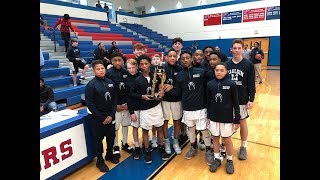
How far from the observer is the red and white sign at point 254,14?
14070mm

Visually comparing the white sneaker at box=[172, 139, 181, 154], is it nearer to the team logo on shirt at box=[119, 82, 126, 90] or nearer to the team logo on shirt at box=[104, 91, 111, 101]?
the team logo on shirt at box=[119, 82, 126, 90]

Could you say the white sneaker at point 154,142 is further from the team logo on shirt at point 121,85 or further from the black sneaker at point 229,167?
the black sneaker at point 229,167

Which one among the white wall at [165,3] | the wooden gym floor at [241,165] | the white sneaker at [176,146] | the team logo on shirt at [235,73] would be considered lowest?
the wooden gym floor at [241,165]

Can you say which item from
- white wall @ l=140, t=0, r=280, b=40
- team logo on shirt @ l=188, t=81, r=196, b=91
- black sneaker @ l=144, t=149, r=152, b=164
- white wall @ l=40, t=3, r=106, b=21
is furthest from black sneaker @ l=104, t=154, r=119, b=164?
white wall @ l=140, t=0, r=280, b=40

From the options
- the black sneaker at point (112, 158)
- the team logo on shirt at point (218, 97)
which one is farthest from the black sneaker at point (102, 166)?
the team logo on shirt at point (218, 97)

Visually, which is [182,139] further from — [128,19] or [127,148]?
[128,19]

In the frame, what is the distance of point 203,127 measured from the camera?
3.12m

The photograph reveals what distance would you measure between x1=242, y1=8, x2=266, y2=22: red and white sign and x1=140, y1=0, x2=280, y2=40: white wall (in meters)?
0.20

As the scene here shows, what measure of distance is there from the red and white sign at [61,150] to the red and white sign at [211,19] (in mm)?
14731

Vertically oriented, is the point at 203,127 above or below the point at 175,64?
below

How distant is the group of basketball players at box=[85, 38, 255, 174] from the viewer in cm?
284
